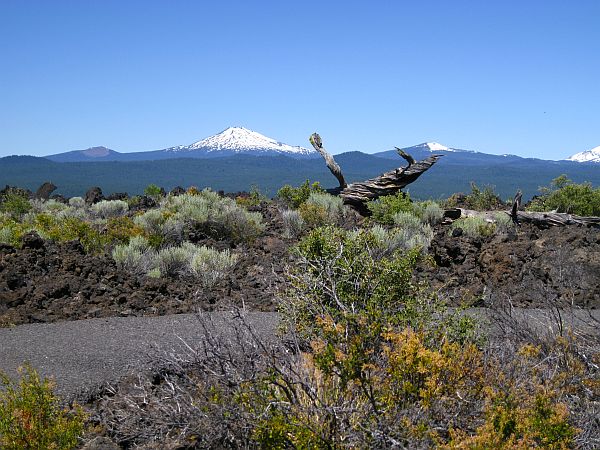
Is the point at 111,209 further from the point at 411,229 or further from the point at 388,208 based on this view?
the point at 411,229

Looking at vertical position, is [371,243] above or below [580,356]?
above

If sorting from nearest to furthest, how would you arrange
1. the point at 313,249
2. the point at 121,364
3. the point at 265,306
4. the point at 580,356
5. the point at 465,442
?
the point at 465,442, the point at 580,356, the point at 121,364, the point at 313,249, the point at 265,306

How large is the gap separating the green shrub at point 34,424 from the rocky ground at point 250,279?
3483 mm

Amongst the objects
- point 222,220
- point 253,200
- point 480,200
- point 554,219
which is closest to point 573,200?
point 554,219

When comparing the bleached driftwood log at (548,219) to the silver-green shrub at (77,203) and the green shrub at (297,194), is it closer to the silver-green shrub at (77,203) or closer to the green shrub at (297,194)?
the green shrub at (297,194)

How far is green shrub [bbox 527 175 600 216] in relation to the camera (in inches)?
607

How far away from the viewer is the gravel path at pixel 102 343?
17.4 feet

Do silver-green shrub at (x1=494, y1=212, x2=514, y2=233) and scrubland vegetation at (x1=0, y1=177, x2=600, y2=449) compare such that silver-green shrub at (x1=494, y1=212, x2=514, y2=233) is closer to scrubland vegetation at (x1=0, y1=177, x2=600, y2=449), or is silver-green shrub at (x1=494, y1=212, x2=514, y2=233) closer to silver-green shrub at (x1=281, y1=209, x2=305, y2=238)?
silver-green shrub at (x1=281, y1=209, x2=305, y2=238)

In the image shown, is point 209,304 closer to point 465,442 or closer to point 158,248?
point 158,248

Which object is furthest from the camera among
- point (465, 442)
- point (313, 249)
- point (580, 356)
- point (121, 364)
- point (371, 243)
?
point (371, 243)

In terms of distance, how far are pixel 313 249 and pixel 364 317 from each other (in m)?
2.43

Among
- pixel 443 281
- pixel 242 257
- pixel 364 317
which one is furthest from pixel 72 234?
pixel 364 317

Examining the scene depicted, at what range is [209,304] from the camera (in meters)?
8.33

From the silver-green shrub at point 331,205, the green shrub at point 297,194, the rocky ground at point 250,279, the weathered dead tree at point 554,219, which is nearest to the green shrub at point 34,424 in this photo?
the rocky ground at point 250,279
